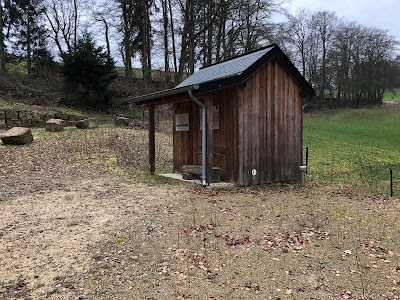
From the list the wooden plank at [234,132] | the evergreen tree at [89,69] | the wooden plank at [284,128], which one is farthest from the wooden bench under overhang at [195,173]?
the evergreen tree at [89,69]

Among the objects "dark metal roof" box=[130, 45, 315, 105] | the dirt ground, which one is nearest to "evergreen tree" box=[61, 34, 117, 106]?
"dark metal roof" box=[130, 45, 315, 105]

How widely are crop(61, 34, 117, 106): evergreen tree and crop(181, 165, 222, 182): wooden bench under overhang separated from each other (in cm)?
1550

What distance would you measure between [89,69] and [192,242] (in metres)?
20.1

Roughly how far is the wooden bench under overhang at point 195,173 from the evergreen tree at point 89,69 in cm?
1550

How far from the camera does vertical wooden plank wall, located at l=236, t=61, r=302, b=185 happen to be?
8188mm

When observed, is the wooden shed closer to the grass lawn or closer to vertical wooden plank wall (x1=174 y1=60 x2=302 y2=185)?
vertical wooden plank wall (x1=174 y1=60 x2=302 y2=185)

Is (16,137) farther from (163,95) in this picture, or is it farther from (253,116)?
(253,116)

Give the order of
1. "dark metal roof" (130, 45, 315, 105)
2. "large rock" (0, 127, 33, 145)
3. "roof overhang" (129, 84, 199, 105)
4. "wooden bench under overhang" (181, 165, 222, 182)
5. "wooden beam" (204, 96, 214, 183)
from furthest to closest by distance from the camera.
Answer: "large rock" (0, 127, 33, 145) → "wooden bench under overhang" (181, 165, 222, 182) → "wooden beam" (204, 96, 214, 183) → "roof overhang" (129, 84, 199, 105) → "dark metal roof" (130, 45, 315, 105)

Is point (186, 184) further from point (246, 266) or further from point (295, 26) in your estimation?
point (295, 26)

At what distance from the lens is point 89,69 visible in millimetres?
22344

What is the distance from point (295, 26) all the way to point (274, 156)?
1349 inches

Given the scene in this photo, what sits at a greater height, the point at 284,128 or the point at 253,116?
the point at 253,116

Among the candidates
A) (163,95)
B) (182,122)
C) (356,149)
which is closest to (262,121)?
(163,95)

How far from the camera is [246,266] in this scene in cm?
379
